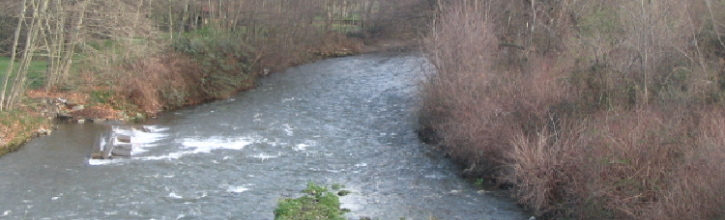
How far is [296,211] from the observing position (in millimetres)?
14336

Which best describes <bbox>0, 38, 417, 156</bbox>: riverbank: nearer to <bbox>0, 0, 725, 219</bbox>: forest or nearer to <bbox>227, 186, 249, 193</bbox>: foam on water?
<bbox>0, 0, 725, 219</bbox>: forest

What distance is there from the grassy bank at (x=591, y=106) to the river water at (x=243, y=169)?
1322 mm

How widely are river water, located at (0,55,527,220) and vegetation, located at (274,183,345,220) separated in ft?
1.42

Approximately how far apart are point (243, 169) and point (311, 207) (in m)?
Answer: 4.67

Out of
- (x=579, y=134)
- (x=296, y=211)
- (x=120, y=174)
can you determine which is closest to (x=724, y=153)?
(x=579, y=134)

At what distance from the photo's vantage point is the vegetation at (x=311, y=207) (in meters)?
14.1

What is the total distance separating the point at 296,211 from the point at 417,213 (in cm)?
280

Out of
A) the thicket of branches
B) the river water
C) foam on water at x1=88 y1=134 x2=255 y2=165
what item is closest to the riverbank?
the thicket of branches

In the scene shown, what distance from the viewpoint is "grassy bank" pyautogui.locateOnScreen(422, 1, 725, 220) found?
516 inches

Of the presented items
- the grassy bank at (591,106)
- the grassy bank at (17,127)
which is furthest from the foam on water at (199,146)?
the grassy bank at (591,106)

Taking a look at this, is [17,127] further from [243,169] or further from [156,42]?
[156,42]

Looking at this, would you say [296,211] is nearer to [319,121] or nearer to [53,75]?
[319,121]

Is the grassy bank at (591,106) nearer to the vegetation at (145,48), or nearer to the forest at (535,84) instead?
the forest at (535,84)

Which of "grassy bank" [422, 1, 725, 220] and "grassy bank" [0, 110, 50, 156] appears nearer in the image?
"grassy bank" [422, 1, 725, 220]
